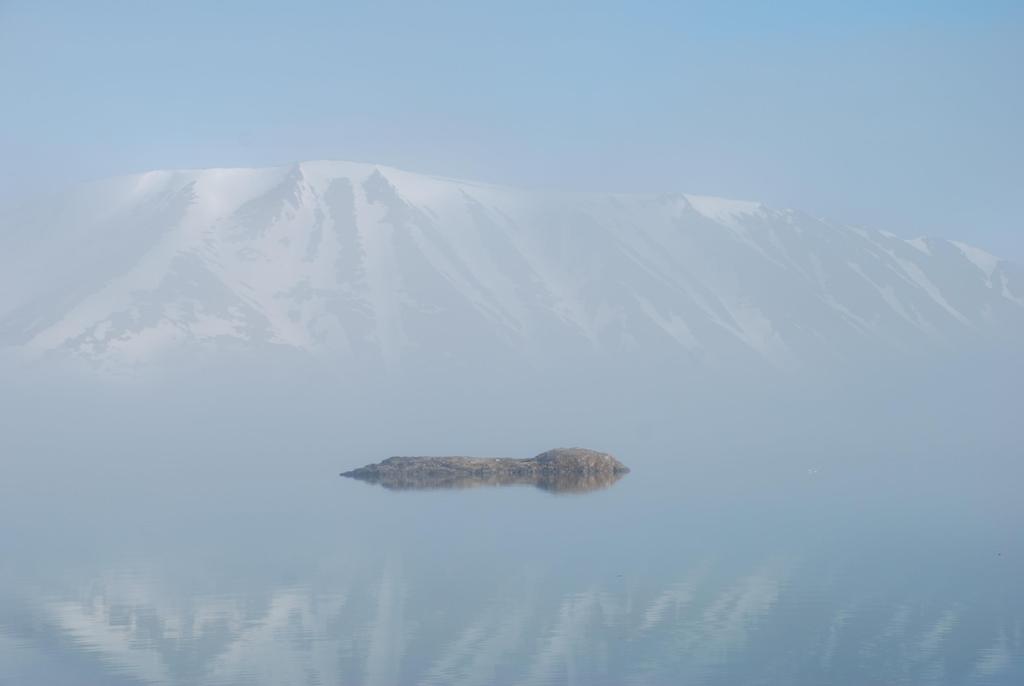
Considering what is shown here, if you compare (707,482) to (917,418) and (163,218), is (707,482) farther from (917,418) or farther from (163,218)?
(163,218)

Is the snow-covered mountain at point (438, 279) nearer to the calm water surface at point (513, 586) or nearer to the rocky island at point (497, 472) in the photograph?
the rocky island at point (497, 472)

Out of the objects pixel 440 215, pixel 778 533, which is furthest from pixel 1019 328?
pixel 778 533

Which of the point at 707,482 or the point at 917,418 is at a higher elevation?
the point at 917,418

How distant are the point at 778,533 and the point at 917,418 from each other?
5295 centimetres

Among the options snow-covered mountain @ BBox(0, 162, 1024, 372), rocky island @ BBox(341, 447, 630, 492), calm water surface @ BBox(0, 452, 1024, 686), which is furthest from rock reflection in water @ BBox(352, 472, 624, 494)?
snow-covered mountain @ BBox(0, 162, 1024, 372)

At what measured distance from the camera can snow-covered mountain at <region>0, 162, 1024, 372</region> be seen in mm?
130750

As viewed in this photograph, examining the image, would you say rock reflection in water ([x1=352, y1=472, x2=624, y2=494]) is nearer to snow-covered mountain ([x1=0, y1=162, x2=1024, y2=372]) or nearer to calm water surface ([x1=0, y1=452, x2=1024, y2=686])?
calm water surface ([x1=0, y1=452, x2=1024, y2=686])

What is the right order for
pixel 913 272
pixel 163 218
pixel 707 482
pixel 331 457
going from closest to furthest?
pixel 707 482 < pixel 331 457 < pixel 163 218 < pixel 913 272

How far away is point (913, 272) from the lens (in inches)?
7185

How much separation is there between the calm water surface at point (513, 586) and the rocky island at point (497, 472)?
183 cm

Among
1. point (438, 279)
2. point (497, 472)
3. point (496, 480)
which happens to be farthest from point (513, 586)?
point (438, 279)

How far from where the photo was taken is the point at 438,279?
473 feet

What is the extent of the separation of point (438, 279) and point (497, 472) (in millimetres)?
102217

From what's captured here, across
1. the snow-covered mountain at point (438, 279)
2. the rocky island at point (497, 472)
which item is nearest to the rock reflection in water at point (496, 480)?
the rocky island at point (497, 472)
